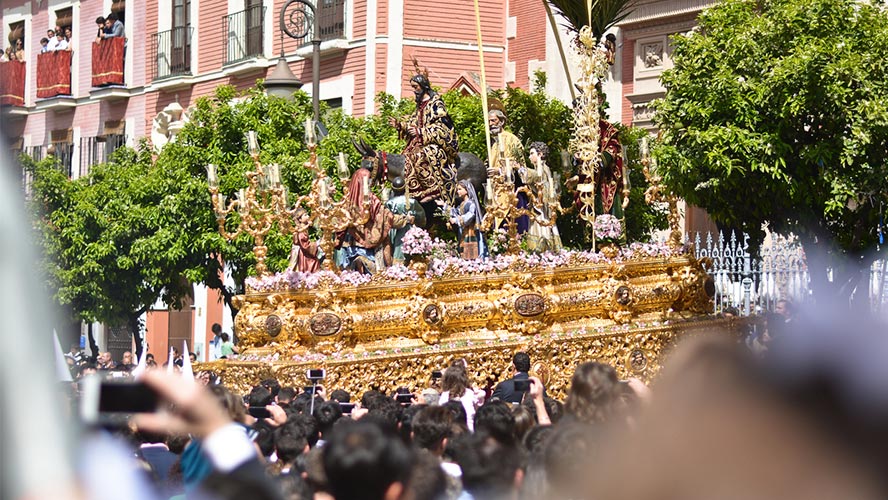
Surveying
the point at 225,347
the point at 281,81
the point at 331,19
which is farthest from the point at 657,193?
the point at 331,19

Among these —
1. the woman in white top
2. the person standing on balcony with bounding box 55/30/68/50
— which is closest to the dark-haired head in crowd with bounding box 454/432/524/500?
the woman in white top

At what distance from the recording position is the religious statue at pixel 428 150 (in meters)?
16.6

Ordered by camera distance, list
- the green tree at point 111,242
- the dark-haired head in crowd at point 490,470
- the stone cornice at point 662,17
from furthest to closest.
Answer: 1. the stone cornice at point 662,17
2. the green tree at point 111,242
3. the dark-haired head in crowd at point 490,470

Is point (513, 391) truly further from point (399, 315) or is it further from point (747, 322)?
point (747, 322)

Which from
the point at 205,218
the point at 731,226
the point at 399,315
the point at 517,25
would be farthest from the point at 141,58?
the point at 399,315

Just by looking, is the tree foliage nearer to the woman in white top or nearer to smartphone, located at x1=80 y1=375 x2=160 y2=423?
the woman in white top

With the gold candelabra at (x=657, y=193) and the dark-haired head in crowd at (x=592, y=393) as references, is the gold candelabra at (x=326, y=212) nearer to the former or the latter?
the gold candelabra at (x=657, y=193)

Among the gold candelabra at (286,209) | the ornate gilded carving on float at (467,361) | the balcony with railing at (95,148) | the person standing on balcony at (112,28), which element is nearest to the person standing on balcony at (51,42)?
the person standing on balcony at (112,28)

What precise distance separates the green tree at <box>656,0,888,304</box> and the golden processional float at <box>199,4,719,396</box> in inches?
103

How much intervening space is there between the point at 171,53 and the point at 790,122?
751 inches

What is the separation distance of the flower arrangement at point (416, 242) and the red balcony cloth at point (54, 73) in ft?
73.2

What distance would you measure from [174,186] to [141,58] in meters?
11.9

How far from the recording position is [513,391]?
36.7ft

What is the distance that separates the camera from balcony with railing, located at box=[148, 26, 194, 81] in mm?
32656
